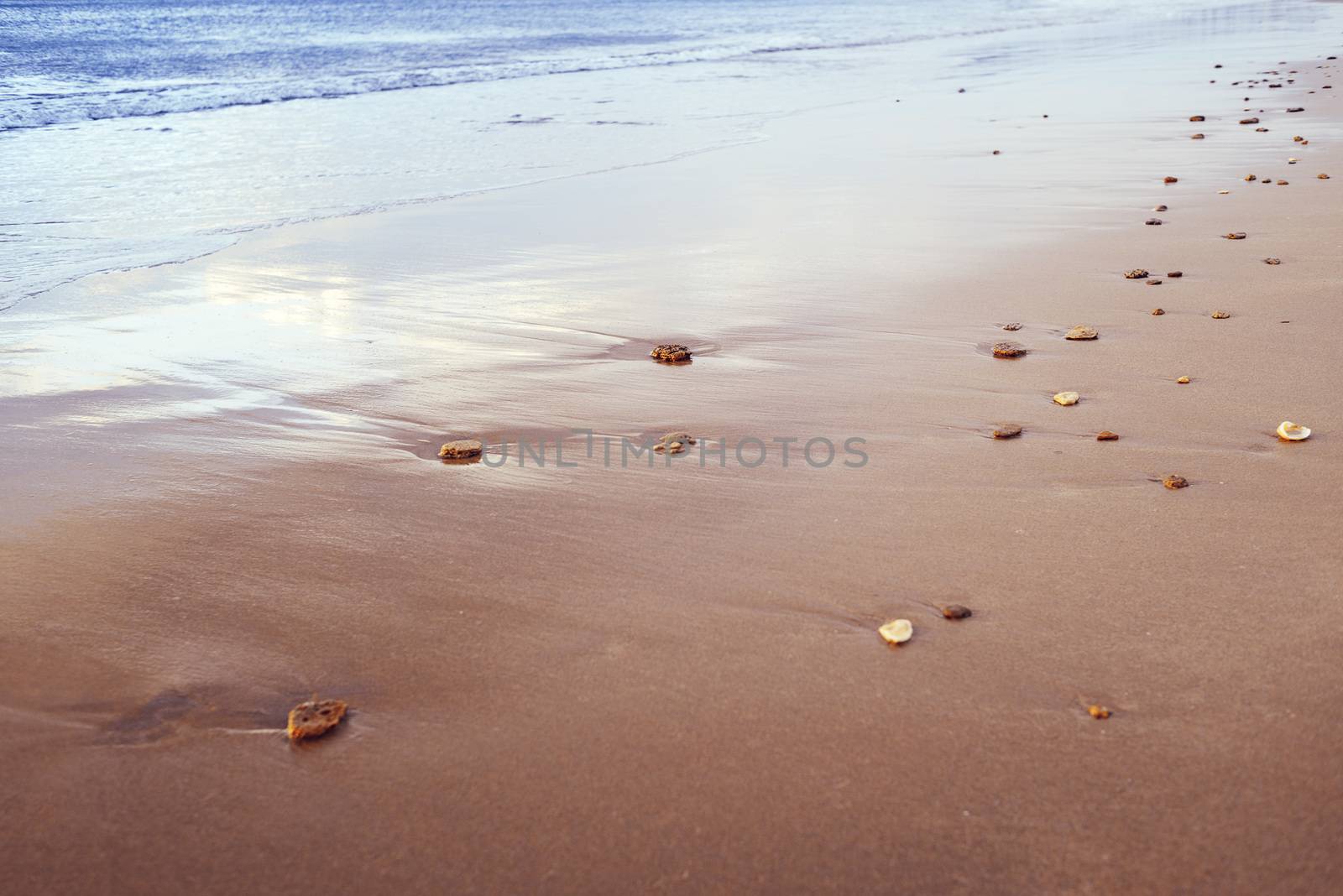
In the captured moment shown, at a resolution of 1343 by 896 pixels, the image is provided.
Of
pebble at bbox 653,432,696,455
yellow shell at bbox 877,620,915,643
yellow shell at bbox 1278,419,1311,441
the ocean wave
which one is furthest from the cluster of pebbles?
the ocean wave

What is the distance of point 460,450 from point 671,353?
42.2 inches

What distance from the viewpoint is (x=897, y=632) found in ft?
7.04

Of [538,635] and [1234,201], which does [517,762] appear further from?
[1234,201]

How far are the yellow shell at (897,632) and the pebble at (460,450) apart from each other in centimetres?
151

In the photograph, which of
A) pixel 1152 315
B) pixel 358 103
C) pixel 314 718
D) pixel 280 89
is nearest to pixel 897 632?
pixel 314 718

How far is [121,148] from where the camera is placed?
11.0m

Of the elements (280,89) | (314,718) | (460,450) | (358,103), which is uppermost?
(280,89)

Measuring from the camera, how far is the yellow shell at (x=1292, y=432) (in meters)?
2.97

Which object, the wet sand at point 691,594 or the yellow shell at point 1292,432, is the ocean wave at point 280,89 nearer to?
the wet sand at point 691,594

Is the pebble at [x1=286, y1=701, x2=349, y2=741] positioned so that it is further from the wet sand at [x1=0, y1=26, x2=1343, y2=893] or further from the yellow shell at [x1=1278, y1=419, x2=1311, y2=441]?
the yellow shell at [x1=1278, y1=419, x2=1311, y2=441]

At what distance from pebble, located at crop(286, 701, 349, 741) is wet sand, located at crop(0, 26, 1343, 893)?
0.03 metres

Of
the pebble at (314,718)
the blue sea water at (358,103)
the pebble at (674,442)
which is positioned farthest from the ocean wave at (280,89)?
the pebble at (314,718)

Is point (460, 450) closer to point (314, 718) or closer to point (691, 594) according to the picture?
point (691, 594)

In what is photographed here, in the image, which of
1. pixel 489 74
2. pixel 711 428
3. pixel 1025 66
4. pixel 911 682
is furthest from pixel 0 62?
pixel 911 682
